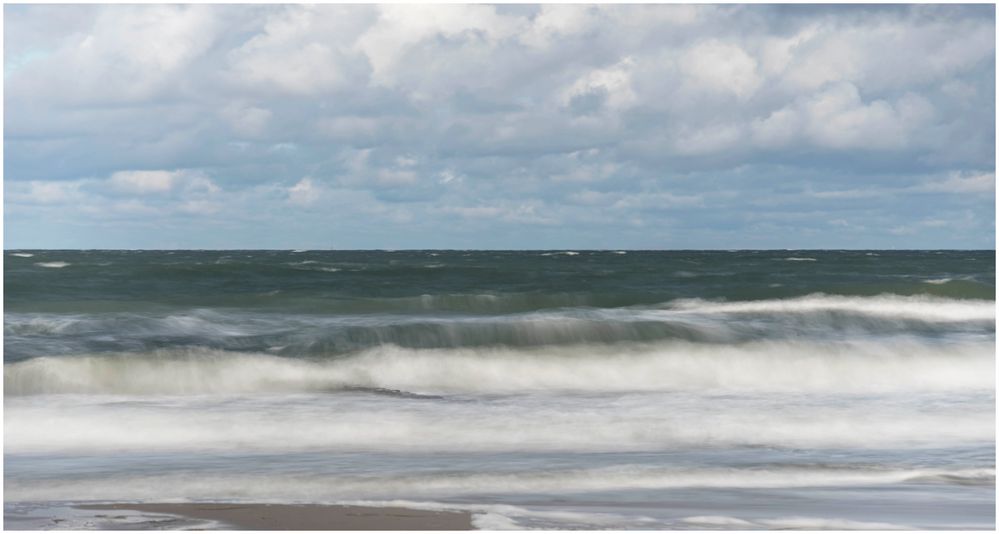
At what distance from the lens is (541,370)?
46.3 ft

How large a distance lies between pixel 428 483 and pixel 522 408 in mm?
3645

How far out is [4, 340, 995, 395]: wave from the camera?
1259 cm

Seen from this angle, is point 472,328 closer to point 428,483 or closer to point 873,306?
point 873,306

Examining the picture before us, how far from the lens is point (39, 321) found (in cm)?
1797

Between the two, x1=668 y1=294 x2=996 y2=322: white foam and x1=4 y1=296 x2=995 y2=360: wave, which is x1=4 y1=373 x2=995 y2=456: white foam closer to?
x1=4 y1=296 x2=995 y2=360: wave

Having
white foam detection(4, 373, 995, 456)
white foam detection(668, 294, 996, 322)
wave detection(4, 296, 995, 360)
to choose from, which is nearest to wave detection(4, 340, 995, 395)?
wave detection(4, 296, 995, 360)

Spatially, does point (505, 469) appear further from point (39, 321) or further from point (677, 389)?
point (39, 321)

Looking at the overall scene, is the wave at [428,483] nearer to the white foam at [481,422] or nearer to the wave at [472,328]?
the white foam at [481,422]

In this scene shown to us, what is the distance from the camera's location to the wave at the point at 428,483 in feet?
22.9

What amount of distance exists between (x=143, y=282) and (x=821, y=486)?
80.5ft

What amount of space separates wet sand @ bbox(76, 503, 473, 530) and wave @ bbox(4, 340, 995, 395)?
5.64 meters

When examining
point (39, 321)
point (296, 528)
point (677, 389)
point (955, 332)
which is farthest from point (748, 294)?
point (296, 528)

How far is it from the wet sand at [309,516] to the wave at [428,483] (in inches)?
9.1

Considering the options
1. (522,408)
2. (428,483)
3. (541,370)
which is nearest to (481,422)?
(522,408)
